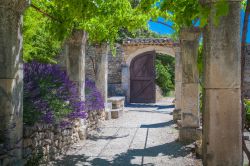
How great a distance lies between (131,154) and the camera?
571 centimetres

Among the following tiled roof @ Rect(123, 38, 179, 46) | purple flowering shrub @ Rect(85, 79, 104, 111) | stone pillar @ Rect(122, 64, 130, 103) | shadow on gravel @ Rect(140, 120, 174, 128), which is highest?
tiled roof @ Rect(123, 38, 179, 46)

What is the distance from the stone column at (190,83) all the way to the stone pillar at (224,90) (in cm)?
358

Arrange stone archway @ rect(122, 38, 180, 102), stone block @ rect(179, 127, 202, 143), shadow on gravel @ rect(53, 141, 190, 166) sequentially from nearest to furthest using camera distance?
shadow on gravel @ rect(53, 141, 190, 166)
stone block @ rect(179, 127, 202, 143)
stone archway @ rect(122, 38, 180, 102)

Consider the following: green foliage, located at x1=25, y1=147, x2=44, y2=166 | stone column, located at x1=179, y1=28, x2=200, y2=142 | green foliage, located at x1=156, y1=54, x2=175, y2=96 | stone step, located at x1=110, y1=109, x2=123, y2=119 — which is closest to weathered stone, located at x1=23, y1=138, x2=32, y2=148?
green foliage, located at x1=25, y1=147, x2=44, y2=166

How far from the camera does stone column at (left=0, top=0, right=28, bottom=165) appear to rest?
11.7ft

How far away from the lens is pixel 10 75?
3643mm

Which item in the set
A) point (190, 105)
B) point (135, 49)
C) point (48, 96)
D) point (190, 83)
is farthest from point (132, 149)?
point (135, 49)

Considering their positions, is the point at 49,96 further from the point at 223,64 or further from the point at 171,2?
the point at 223,64

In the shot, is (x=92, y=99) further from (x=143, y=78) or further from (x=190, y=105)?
(x=143, y=78)

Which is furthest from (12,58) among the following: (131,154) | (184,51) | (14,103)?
(184,51)

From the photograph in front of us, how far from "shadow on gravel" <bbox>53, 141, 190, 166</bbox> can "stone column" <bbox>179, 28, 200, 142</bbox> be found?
39cm

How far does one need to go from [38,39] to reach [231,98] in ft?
33.4

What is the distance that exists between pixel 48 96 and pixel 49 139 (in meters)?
0.72

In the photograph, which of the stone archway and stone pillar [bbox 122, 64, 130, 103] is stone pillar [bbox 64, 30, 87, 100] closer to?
the stone archway
